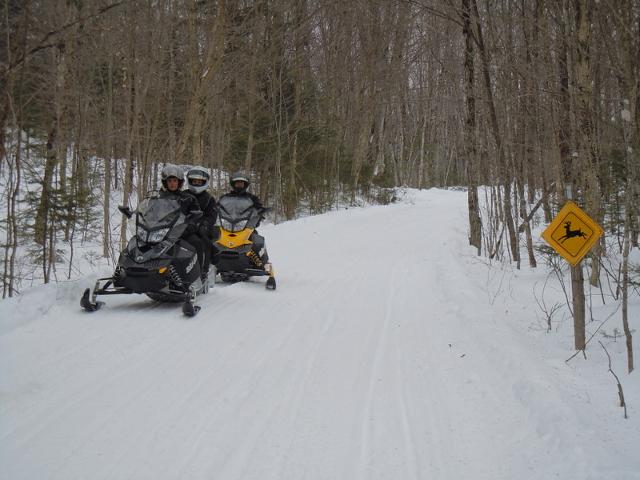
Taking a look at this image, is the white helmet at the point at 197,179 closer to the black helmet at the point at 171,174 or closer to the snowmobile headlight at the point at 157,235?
the black helmet at the point at 171,174

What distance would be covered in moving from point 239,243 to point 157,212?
233 centimetres

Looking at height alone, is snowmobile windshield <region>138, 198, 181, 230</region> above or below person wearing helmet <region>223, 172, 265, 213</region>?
below

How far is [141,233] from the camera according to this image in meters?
6.76

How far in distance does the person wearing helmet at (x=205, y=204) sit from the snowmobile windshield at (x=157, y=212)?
2.50 ft

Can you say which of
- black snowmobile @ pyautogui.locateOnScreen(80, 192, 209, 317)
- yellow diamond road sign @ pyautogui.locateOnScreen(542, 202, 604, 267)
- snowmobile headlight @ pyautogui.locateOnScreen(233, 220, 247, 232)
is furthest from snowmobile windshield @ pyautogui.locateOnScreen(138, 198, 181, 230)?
yellow diamond road sign @ pyautogui.locateOnScreen(542, 202, 604, 267)

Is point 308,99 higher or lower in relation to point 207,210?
higher

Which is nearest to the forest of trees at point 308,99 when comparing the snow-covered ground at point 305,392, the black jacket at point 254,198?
the snow-covered ground at point 305,392

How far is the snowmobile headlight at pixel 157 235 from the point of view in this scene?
6.71 metres

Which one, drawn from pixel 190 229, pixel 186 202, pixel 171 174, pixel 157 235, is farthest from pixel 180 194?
pixel 157 235

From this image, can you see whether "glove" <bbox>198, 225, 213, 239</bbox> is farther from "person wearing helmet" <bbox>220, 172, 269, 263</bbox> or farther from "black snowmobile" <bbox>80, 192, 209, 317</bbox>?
"person wearing helmet" <bbox>220, 172, 269, 263</bbox>

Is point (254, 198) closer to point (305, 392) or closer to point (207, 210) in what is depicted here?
point (207, 210)

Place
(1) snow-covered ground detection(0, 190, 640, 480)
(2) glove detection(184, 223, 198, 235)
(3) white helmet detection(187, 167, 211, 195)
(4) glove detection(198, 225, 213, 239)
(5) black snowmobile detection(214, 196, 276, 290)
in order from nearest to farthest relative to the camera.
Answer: (1) snow-covered ground detection(0, 190, 640, 480) → (2) glove detection(184, 223, 198, 235) → (4) glove detection(198, 225, 213, 239) → (3) white helmet detection(187, 167, 211, 195) → (5) black snowmobile detection(214, 196, 276, 290)

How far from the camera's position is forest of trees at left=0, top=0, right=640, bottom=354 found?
522cm

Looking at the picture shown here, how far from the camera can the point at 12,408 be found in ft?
12.1
